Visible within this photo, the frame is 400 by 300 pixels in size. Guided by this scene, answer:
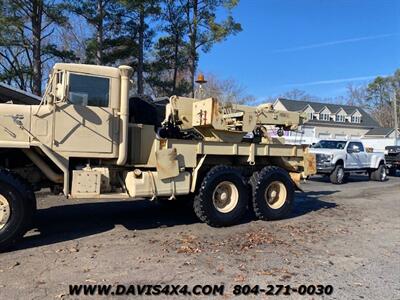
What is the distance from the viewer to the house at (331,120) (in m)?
60.8

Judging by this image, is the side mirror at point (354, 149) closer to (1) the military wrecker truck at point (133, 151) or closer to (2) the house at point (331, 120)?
(1) the military wrecker truck at point (133, 151)

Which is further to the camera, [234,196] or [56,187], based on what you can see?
[234,196]

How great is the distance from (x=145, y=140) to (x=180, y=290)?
150 inches

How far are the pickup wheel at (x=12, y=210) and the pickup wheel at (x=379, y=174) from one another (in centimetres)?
1992

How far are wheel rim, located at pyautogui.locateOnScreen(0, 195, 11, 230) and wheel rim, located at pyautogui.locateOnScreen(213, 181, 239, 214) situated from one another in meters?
3.88

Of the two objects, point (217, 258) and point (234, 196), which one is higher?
point (234, 196)

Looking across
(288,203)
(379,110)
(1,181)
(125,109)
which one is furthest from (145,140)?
(379,110)

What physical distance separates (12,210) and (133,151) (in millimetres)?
2481

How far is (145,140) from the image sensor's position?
8.76m

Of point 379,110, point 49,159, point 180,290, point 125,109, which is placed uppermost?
point 379,110

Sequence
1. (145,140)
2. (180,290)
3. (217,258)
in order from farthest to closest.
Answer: (145,140) → (217,258) → (180,290)

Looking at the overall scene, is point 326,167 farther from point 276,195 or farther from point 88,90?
point 88,90

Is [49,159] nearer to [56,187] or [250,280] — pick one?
[56,187]

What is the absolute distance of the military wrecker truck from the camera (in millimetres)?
7508
